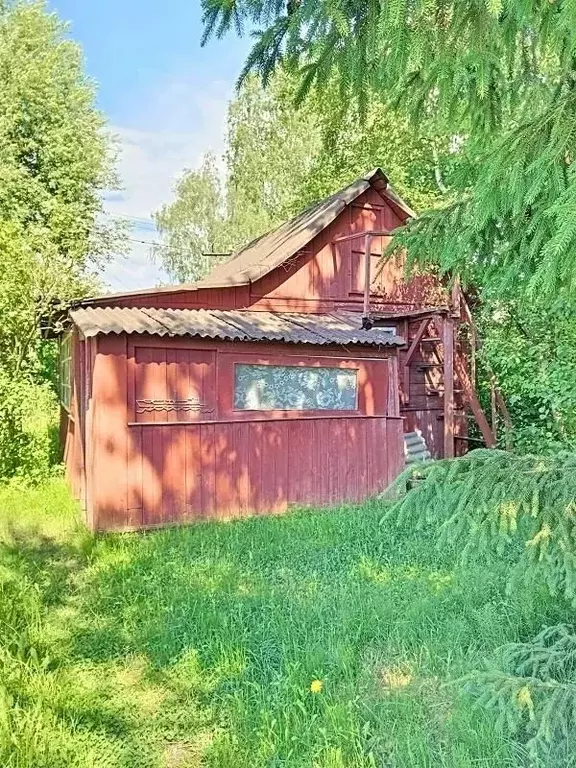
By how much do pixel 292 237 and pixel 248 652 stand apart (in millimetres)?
8799

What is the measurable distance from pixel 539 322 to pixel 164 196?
2252 centimetres

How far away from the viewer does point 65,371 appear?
1034 centimetres

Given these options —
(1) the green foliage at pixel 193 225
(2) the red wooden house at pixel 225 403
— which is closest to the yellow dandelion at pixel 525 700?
(2) the red wooden house at pixel 225 403

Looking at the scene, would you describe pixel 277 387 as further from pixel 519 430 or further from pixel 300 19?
pixel 300 19

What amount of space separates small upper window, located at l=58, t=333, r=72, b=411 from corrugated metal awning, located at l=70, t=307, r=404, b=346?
1996 millimetres

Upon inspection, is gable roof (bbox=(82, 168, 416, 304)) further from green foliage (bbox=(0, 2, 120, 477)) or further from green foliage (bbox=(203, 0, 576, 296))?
green foliage (bbox=(203, 0, 576, 296))

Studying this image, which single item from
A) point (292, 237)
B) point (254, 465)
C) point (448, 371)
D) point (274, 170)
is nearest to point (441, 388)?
point (448, 371)

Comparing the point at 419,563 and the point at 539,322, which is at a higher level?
the point at 539,322

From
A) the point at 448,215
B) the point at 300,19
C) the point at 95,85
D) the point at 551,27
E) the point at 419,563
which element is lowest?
the point at 419,563

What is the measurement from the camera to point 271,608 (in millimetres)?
4160

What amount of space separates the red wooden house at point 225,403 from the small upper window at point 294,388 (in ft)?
0.05

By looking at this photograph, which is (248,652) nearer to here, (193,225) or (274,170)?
(274,170)

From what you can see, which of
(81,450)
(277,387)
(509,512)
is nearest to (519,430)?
(277,387)

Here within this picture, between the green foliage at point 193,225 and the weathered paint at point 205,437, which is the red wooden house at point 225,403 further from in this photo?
the green foliage at point 193,225
